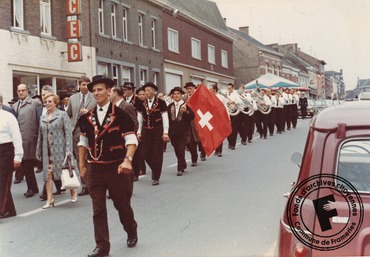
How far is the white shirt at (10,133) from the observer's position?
780 centimetres

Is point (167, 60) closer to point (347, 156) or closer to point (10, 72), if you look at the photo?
point (10, 72)

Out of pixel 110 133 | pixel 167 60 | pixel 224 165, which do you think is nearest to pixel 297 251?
pixel 110 133

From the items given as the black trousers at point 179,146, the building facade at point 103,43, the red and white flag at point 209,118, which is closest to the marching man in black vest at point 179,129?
the black trousers at point 179,146

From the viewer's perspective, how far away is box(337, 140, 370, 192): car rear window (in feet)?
9.53

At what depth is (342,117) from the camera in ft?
9.78

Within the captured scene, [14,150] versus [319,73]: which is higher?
[319,73]

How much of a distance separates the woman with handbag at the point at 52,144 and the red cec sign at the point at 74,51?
1381 cm

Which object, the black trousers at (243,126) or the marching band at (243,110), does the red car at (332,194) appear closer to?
the marching band at (243,110)

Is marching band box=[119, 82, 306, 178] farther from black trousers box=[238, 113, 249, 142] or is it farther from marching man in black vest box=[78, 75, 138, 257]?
marching man in black vest box=[78, 75, 138, 257]

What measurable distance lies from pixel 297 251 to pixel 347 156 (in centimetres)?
56

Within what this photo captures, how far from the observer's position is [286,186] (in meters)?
9.93

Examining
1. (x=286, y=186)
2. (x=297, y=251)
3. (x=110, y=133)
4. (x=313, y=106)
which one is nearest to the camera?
(x=297, y=251)

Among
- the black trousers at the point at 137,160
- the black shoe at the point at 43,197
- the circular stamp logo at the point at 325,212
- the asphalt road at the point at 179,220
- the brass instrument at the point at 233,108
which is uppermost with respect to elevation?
the brass instrument at the point at 233,108

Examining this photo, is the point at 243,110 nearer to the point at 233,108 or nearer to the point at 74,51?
the point at 233,108
